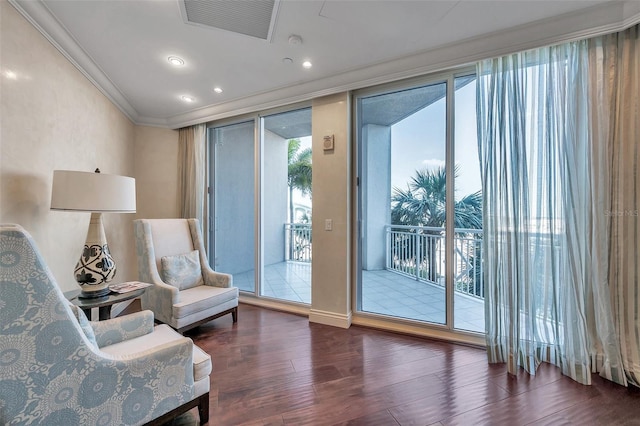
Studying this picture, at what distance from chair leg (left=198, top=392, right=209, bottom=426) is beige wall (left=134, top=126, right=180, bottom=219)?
2973 mm

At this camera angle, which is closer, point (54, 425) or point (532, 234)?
point (54, 425)

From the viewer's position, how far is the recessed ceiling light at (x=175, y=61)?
2.32m

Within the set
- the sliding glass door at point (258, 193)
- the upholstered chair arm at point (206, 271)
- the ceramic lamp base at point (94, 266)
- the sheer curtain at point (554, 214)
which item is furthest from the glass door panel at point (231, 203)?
the sheer curtain at point (554, 214)

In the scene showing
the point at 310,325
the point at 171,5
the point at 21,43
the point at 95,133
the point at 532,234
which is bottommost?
the point at 310,325

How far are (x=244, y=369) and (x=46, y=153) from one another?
2246 mm

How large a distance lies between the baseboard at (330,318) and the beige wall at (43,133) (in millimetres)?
2279

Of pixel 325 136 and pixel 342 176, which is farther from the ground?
pixel 325 136

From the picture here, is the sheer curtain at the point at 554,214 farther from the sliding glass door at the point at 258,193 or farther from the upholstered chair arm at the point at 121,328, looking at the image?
the upholstered chair arm at the point at 121,328

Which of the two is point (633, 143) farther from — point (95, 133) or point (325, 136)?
point (95, 133)

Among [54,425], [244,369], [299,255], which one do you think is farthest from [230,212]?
[54,425]

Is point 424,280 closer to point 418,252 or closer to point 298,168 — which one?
point 418,252

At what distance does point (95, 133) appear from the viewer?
8.57 ft

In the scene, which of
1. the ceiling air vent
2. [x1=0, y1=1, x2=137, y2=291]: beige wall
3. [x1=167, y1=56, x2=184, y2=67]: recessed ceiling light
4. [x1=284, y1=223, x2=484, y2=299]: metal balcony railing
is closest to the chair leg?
[x1=0, y1=1, x2=137, y2=291]: beige wall

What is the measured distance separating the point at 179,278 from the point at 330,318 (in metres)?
1.69
